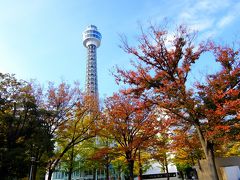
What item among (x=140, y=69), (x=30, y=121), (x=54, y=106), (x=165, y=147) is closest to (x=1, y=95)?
(x=30, y=121)

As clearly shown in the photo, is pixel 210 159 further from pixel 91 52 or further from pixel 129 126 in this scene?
pixel 91 52

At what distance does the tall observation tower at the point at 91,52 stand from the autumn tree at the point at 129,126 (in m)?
77.3

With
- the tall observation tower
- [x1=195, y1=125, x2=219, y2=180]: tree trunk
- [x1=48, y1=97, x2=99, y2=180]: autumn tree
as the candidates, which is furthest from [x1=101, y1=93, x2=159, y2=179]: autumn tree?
the tall observation tower

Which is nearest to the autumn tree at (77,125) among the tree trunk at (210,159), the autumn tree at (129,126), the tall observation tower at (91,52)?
the autumn tree at (129,126)

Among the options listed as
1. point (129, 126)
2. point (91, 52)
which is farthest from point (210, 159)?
point (91, 52)

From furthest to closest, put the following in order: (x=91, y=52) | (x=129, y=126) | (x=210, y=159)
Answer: (x=91, y=52) < (x=129, y=126) < (x=210, y=159)

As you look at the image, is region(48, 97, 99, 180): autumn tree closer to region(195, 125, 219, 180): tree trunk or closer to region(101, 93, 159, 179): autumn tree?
region(101, 93, 159, 179): autumn tree

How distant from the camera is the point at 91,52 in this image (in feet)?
330

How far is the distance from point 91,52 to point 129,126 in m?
88.1

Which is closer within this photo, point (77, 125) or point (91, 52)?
point (77, 125)

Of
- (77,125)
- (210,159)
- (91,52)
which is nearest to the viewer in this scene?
(210,159)

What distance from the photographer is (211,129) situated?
1117cm

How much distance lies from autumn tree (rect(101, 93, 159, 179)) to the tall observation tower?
7732cm

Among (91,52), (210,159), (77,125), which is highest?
(91,52)
